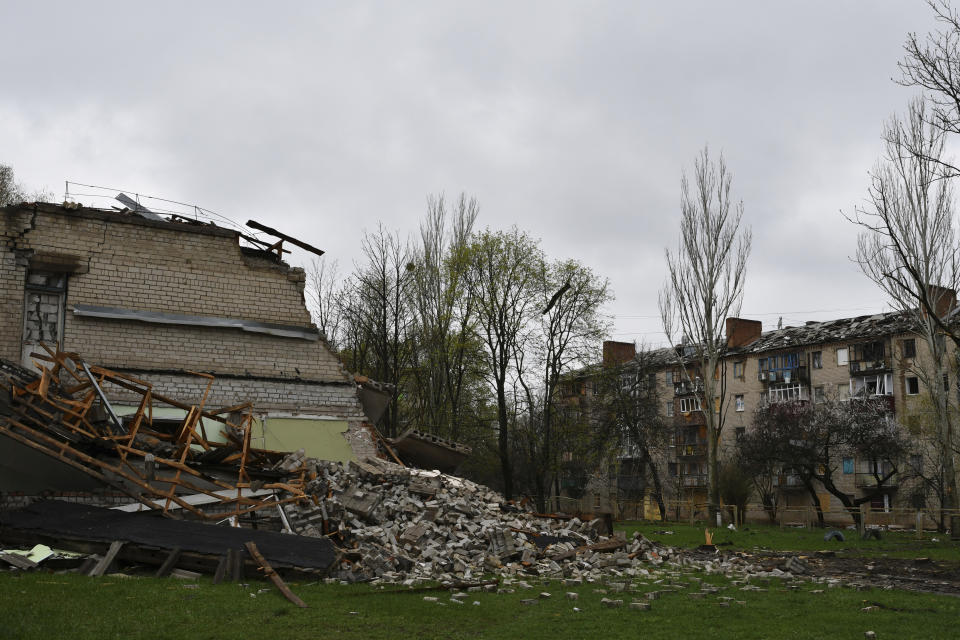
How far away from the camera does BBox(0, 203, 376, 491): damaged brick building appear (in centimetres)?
1845

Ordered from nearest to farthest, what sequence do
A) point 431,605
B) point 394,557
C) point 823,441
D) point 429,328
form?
point 431,605 < point 394,557 < point 429,328 < point 823,441

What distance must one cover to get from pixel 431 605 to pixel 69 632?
394 cm

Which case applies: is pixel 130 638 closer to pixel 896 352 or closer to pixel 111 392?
pixel 111 392

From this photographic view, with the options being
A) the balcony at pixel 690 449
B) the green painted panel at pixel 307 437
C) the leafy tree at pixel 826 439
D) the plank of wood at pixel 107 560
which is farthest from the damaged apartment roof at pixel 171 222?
the balcony at pixel 690 449

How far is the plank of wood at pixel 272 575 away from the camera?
9.52 m

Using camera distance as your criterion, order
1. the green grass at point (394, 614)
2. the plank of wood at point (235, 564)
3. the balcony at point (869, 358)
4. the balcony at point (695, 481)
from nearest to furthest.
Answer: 1. the green grass at point (394, 614)
2. the plank of wood at point (235, 564)
3. the balcony at point (869, 358)
4. the balcony at point (695, 481)

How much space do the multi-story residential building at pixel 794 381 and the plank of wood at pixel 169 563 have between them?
91.4 ft

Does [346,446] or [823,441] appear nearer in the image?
[346,446]

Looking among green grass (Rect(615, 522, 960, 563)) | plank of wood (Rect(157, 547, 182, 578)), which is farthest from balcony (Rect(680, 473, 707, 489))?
plank of wood (Rect(157, 547, 182, 578))

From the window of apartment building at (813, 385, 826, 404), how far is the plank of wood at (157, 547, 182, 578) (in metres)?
47.3

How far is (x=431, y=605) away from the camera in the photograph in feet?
32.1

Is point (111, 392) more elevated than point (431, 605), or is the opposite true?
point (111, 392)

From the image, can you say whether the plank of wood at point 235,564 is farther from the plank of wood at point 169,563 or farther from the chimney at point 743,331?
the chimney at point 743,331

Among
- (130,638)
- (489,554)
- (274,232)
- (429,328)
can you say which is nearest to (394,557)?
(489,554)
